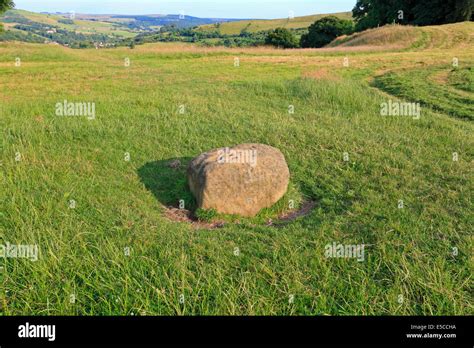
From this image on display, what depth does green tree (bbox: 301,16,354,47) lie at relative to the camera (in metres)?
65.5

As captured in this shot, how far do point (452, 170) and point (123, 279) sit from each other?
7061 mm

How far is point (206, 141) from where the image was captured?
34.6ft

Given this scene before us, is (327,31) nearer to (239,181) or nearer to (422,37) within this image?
(422,37)

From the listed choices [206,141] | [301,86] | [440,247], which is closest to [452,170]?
[440,247]

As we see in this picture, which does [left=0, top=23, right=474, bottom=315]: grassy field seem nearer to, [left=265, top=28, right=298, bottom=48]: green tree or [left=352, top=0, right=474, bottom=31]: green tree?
[left=352, top=0, right=474, bottom=31]: green tree

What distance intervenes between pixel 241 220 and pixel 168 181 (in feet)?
7.35

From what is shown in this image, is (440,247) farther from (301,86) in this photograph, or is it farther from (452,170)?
(301,86)

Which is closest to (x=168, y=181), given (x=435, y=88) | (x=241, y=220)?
(x=241, y=220)

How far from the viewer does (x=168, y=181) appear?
8414mm

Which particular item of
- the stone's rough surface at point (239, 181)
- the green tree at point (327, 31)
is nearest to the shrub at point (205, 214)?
the stone's rough surface at point (239, 181)

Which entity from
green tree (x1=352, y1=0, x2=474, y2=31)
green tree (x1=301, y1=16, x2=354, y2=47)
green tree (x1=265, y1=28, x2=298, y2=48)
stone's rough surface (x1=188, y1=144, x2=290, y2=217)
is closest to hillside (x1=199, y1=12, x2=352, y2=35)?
green tree (x1=301, y1=16, x2=354, y2=47)

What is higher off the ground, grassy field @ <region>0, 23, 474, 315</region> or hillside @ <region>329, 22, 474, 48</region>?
hillside @ <region>329, 22, 474, 48</region>

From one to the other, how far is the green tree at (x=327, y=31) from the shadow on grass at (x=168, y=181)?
61836mm

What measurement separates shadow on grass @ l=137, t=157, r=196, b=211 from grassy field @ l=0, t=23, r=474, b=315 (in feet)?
0.14
